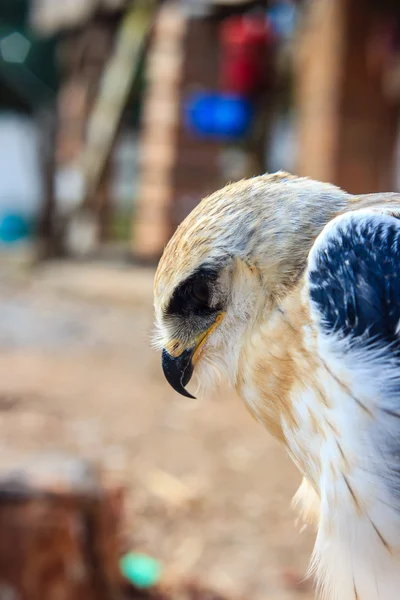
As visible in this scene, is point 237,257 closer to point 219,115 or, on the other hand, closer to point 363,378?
point 363,378

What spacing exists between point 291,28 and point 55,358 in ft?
15.6

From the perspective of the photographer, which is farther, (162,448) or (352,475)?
(162,448)

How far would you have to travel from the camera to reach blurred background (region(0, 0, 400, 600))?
4059 mm

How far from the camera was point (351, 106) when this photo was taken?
25.4 ft

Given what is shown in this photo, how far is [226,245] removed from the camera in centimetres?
180

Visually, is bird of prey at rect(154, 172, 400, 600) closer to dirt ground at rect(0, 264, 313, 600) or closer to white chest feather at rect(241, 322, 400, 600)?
white chest feather at rect(241, 322, 400, 600)

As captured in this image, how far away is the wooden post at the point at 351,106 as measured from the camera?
25.2ft

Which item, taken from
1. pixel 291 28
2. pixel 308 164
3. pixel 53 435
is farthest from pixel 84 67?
pixel 53 435

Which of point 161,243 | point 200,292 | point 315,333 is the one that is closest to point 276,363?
point 315,333

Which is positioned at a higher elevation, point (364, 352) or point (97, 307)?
point (364, 352)

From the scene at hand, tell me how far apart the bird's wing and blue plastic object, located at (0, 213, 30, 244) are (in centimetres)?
1770

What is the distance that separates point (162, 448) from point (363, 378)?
3673 mm

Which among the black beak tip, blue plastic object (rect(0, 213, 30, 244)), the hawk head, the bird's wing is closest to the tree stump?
the black beak tip

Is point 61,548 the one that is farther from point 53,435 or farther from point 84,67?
point 84,67
